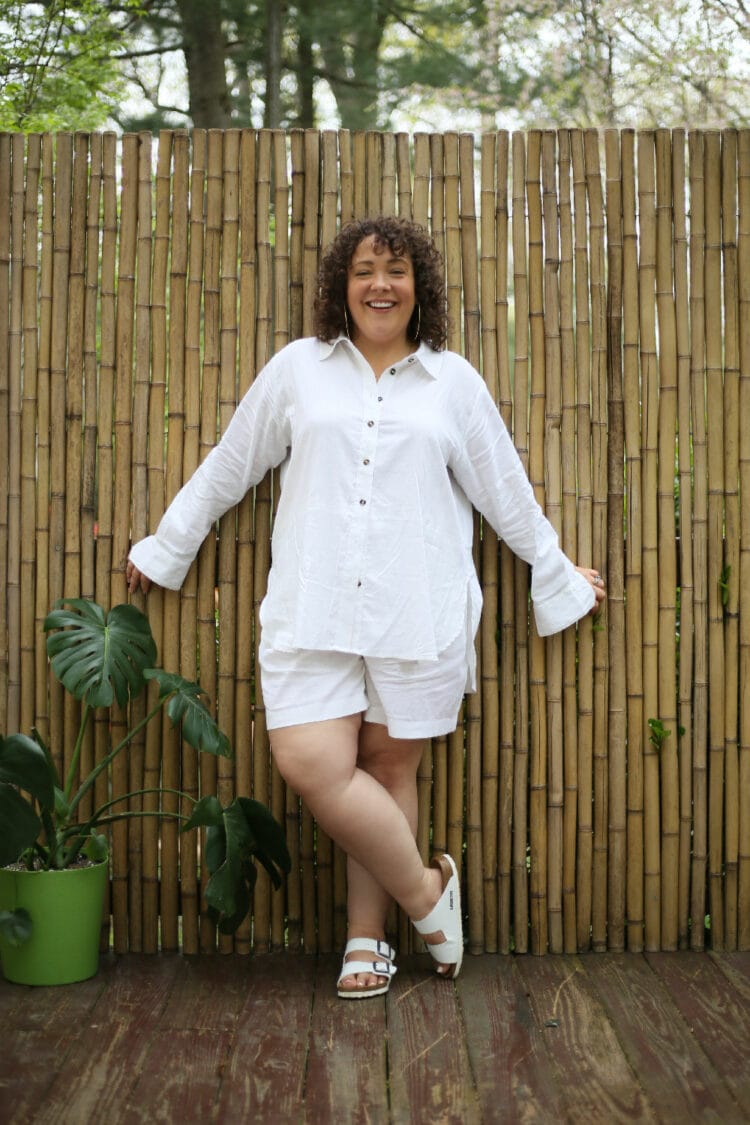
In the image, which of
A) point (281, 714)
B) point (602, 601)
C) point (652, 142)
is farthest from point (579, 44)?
point (281, 714)

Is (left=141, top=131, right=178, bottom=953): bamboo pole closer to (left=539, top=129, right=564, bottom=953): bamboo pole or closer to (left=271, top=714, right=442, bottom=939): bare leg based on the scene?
(left=271, top=714, right=442, bottom=939): bare leg

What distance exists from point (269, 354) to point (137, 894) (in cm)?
141

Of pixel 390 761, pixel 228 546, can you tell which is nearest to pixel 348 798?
pixel 390 761

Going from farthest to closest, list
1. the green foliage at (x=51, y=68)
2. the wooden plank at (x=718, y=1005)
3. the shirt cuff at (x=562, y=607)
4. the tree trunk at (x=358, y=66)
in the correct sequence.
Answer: the tree trunk at (x=358, y=66), the green foliage at (x=51, y=68), the shirt cuff at (x=562, y=607), the wooden plank at (x=718, y=1005)

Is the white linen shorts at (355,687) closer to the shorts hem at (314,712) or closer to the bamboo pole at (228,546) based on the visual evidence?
the shorts hem at (314,712)

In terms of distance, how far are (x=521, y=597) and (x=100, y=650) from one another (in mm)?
1038

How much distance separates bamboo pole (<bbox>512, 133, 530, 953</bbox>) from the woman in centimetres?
13

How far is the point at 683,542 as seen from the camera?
3047 mm

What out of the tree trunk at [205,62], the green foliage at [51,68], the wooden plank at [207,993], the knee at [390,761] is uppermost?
the tree trunk at [205,62]

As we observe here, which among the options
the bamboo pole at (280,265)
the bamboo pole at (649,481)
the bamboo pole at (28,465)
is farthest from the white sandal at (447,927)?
the bamboo pole at (28,465)

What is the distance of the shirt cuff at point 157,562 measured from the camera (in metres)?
2.93

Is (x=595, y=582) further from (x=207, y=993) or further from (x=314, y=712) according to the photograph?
(x=207, y=993)

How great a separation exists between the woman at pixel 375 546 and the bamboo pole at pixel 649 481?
0.25 metres

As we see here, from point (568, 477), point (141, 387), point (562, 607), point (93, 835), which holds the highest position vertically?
point (141, 387)
